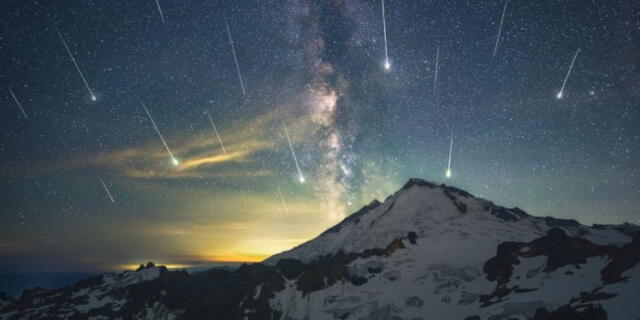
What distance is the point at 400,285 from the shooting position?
489ft

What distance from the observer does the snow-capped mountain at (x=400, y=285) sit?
325ft

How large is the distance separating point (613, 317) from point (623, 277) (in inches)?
1105

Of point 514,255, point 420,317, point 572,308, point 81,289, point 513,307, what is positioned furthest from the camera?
point 81,289

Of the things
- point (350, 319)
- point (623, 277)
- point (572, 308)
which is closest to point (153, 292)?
point (350, 319)

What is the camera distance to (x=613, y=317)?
64.8 meters

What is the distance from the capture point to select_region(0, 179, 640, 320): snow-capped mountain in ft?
325

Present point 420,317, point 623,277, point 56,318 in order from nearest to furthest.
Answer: point 623,277, point 420,317, point 56,318

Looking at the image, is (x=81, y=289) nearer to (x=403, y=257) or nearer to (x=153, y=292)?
(x=153, y=292)

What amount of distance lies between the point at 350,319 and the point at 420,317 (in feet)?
78.0

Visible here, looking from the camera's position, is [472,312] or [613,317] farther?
[472,312]

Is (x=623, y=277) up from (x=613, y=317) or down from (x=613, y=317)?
up

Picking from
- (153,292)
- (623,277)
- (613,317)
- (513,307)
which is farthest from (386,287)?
(153,292)

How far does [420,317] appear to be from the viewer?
121 meters

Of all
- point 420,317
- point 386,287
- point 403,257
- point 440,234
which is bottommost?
point 420,317
